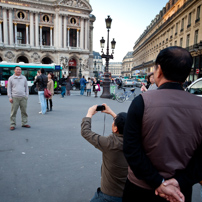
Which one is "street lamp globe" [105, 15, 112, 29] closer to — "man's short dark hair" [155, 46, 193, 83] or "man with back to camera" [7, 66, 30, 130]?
"man with back to camera" [7, 66, 30, 130]

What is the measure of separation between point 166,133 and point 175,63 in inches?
19.4

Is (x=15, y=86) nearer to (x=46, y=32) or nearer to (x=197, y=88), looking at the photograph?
(x=197, y=88)

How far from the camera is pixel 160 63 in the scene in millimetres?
1490

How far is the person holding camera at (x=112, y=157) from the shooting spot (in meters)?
2.01

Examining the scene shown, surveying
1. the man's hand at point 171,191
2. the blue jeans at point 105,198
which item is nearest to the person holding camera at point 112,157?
the blue jeans at point 105,198

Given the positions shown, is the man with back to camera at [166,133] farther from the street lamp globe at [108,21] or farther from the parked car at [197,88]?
the street lamp globe at [108,21]

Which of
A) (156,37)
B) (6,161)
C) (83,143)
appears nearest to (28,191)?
(6,161)

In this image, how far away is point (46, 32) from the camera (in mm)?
48000

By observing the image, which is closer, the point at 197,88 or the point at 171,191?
the point at 171,191

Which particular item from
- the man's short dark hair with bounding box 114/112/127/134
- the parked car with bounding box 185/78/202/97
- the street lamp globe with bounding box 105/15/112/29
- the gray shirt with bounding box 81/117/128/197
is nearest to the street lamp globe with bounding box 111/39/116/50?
the street lamp globe with bounding box 105/15/112/29

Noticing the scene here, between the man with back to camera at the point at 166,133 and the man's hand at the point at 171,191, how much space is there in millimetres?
16

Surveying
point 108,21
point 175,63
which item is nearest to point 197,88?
A: point 175,63

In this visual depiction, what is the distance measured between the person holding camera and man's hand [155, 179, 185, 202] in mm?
681

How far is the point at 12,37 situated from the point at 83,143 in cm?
4326
